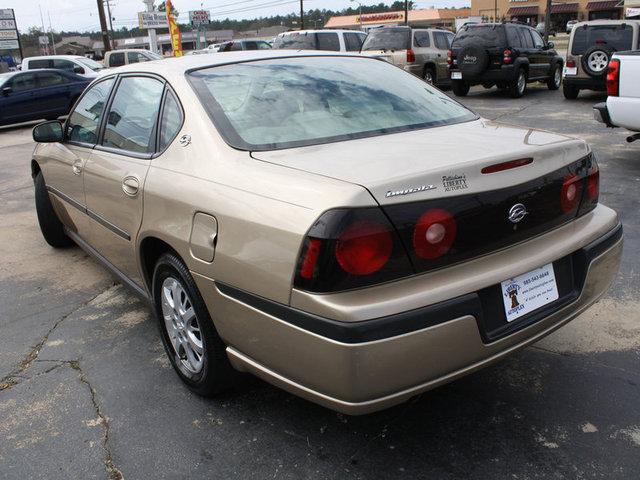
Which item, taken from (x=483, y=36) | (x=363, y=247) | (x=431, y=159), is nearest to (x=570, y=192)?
(x=431, y=159)

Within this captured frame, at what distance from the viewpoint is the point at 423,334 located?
2.03 metres

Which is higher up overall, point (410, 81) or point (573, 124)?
point (410, 81)

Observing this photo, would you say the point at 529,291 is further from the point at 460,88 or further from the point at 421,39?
the point at 421,39

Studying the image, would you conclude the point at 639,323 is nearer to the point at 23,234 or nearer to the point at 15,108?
the point at 23,234

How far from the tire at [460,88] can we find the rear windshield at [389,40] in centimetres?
155

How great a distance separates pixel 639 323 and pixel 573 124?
7.81m

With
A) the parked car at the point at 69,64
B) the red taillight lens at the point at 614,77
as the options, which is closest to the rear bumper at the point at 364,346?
the red taillight lens at the point at 614,77

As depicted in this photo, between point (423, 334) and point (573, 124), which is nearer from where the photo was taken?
point (423, 334)

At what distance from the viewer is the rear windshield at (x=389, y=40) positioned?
1568cm

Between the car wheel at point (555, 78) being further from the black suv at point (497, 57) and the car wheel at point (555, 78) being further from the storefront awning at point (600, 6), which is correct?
the storefront awning at point (600, 6)

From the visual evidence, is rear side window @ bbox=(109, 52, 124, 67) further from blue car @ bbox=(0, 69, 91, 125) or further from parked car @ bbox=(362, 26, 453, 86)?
parked car @ bbox=(362, 26, 453, 86)

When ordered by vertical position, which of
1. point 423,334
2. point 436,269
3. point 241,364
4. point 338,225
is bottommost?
point 241,364

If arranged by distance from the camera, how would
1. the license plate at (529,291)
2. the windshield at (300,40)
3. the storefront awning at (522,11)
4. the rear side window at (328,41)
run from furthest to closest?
the storefront awning at (522,11), the rear side window at (328,41), the windshield at (300,40), the license plate at (529,291)

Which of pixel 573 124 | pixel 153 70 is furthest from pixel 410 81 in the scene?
pixel 573 124
